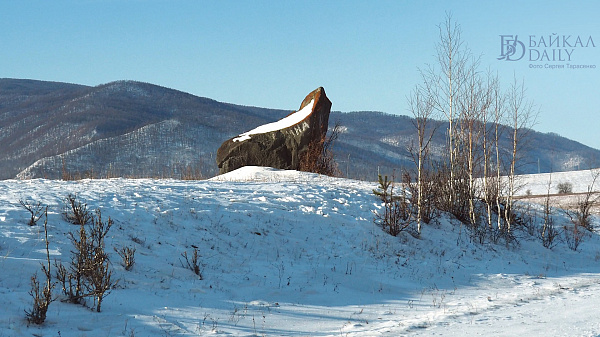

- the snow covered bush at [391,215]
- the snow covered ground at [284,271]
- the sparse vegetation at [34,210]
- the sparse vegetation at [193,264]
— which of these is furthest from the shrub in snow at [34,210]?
the snow covered bush at [391,215]

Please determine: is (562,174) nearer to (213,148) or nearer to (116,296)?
(116,296)

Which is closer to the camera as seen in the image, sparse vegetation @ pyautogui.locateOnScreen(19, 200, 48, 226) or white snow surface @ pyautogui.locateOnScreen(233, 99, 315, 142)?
sparse vegetation @ pyautogui.locateOnScreen(19, 200, 48, 226)

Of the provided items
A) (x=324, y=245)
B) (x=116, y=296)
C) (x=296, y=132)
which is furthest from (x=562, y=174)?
(x=116, y=296)

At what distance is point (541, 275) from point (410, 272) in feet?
9.47

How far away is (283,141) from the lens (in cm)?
2022

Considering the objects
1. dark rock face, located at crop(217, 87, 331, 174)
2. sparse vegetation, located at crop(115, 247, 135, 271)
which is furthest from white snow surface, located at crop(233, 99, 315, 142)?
sparse vegetation, located at crop(115, 247, 135, 271)

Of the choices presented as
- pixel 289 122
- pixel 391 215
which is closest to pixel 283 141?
pixel 289 122

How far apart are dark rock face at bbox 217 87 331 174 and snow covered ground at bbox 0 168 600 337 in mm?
6180

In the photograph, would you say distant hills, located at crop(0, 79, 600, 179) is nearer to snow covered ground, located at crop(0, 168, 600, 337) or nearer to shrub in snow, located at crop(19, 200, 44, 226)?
snow covered ground, located at crop(0, 168, 600, 337)

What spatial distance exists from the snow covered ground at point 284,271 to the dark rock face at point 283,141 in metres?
6.18

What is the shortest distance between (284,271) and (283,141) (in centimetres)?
1209

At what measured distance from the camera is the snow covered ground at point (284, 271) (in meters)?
5.93

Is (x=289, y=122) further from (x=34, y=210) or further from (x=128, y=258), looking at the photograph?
(x=128, y=258)

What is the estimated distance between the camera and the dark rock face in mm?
19844
